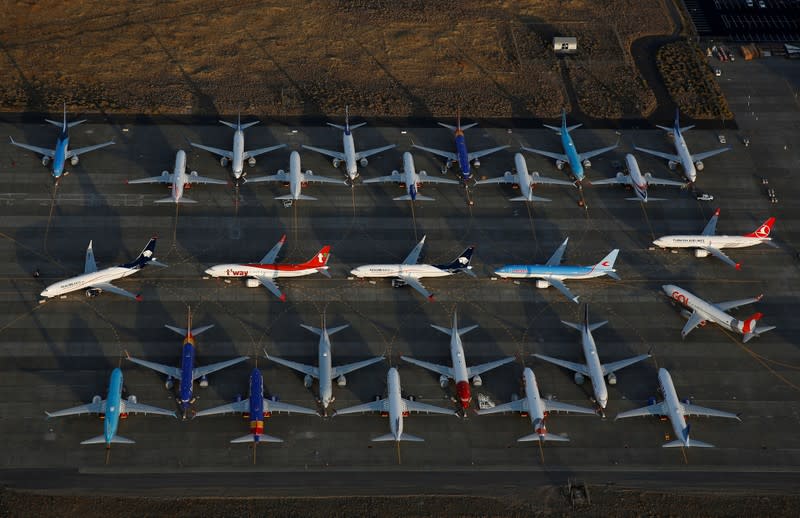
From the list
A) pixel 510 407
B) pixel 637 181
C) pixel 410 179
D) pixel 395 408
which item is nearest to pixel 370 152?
pixel 410 179

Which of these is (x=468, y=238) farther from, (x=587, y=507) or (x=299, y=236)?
(x=587, y=507)

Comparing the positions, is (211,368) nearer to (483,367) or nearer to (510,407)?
(483,367)

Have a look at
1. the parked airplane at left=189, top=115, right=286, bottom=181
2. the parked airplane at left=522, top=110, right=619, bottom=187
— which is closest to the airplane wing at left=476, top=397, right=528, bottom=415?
the parked airplane at left=522, top=110, right=619, bottom=187

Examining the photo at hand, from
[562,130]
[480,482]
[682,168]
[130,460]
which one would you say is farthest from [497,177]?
[130,460]

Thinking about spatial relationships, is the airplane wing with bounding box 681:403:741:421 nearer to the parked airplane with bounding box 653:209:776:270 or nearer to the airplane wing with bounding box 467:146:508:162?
the parked airplane with bounding box 653:209:776:270

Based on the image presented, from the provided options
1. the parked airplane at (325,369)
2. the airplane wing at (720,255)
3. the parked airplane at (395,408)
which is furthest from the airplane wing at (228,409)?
the airplane wing at (720,255)

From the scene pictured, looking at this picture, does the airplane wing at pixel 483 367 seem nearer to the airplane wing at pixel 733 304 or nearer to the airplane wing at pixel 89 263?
the airplane wing at pixel 733 304
